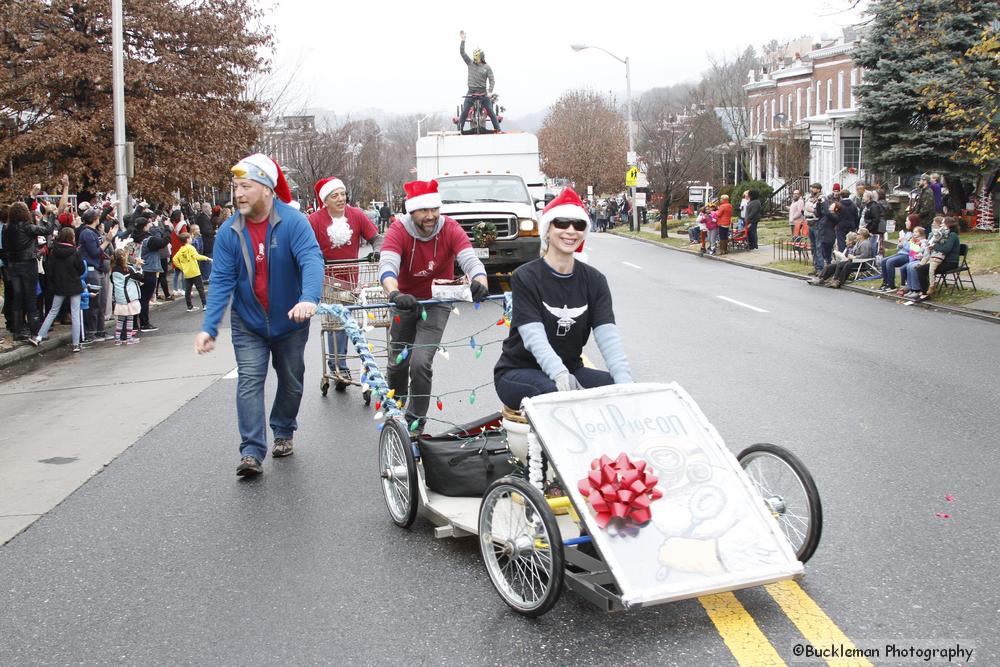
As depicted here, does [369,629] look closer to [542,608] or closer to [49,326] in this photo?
[542,608]

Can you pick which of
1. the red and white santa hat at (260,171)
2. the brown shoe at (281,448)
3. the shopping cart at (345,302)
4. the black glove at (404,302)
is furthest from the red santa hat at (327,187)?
the black glove at (404,302)

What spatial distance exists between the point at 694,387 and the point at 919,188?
69.9ft

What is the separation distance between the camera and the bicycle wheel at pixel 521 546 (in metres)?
4.20

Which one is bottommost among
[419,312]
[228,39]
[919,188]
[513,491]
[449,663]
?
[449,663]

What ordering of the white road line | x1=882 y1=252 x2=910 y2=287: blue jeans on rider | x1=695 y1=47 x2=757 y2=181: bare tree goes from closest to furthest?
the white road line, x1=882 y1=252 x2=910 y2=287: blue jeans on rider, x1=695 y1=47 x2=757 y2=181: bare tree

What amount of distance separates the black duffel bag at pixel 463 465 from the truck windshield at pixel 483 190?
48.5 feet

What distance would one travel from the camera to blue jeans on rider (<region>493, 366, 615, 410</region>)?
5195mm

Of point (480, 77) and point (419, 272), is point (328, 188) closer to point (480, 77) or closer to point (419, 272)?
point (419, 272)

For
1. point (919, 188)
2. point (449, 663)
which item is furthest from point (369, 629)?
point (919, 188)

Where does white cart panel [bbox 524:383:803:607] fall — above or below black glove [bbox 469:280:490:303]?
below

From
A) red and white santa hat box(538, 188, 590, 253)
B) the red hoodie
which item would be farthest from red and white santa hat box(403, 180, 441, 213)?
red and white santa hat box(538, 188, 590, 253)

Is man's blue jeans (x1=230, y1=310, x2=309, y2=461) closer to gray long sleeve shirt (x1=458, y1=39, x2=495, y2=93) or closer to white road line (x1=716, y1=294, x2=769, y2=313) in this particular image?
white road line (x1=716, y1=294, x2=769, y2=313)

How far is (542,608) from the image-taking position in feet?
14.0

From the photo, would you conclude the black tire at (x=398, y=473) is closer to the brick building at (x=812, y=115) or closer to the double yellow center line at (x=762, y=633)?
the double yellow center line at (x=762, y=633)
